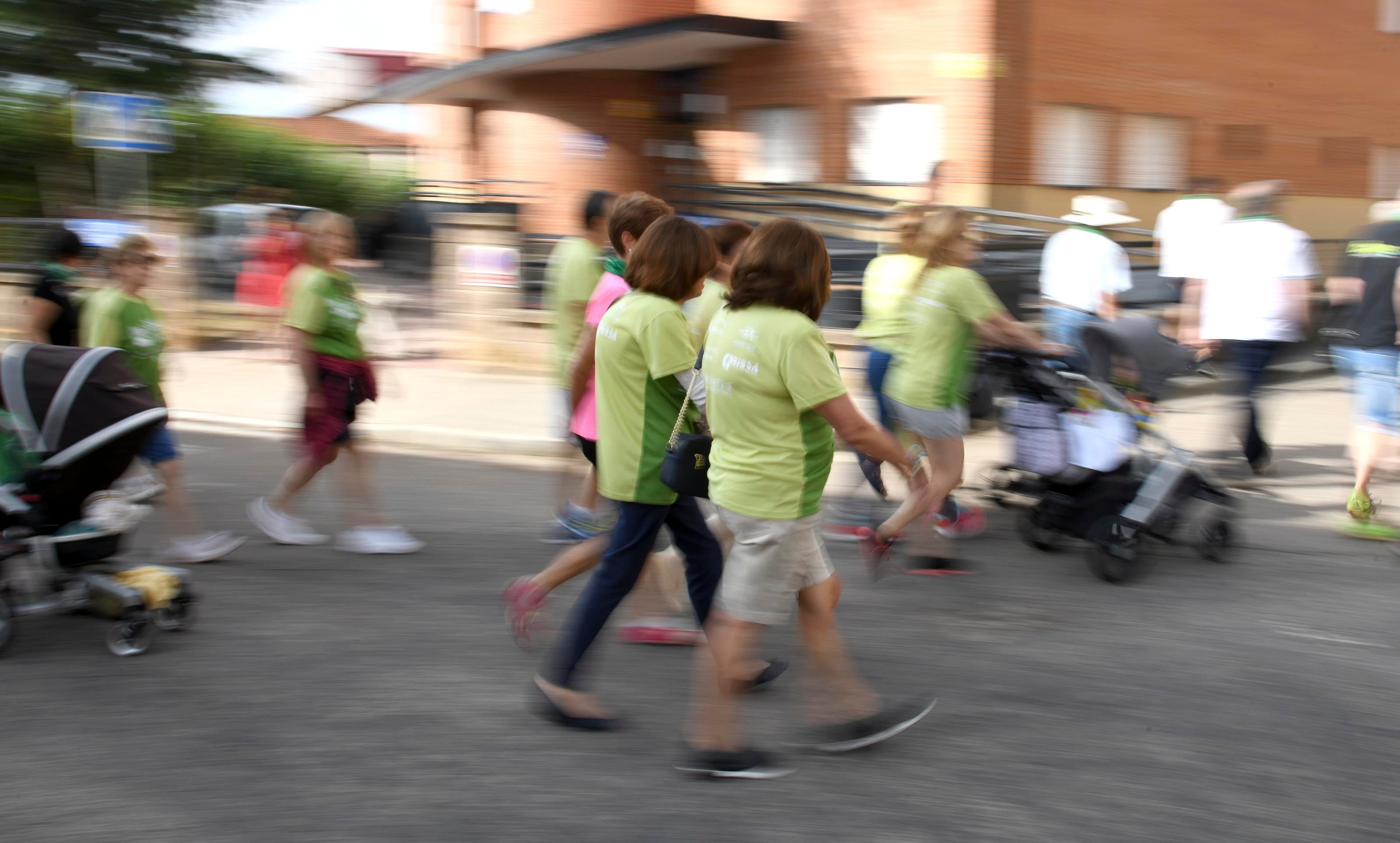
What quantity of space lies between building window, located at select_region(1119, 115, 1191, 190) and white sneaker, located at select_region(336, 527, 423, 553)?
15.8 m

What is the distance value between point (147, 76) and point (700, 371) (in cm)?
2403

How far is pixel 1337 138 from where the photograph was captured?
2359 cm

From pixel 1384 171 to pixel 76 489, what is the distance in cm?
2555

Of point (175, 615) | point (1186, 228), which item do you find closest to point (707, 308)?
point (175, 615)

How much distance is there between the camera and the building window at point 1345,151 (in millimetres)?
23484

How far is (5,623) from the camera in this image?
17.2ft

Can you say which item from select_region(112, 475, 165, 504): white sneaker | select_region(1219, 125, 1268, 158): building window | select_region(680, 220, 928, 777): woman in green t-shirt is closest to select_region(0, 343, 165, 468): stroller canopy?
select_region(112, 475, 165, 504): white sneaker

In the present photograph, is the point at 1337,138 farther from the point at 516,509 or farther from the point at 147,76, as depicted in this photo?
the point at 147,76

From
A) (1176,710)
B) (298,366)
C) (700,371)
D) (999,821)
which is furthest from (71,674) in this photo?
(1176,710)

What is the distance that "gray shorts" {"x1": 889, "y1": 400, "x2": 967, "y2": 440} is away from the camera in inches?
246

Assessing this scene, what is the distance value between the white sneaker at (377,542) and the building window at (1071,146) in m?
13.5

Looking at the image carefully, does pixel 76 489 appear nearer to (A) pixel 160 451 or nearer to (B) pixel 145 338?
(A) pixel 160 451

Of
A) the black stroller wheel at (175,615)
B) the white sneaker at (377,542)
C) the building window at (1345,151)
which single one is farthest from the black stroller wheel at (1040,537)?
the building window at (1345,151)

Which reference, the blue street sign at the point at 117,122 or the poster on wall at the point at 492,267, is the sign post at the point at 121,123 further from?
the poster on wall at the point at 492,267
